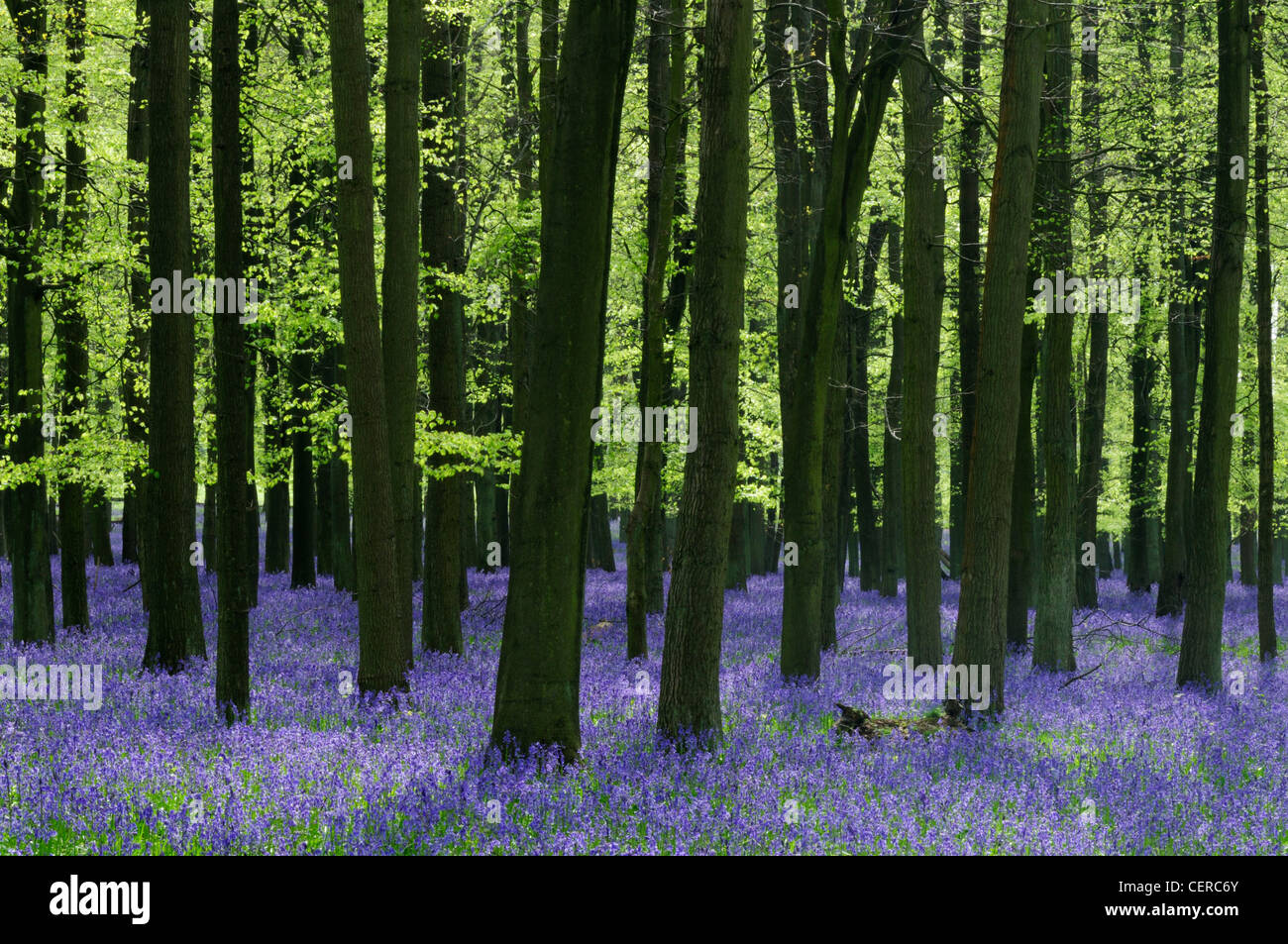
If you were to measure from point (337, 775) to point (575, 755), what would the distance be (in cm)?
162

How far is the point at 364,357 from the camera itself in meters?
9.83

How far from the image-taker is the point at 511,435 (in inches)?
622

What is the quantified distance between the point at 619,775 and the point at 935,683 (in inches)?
254

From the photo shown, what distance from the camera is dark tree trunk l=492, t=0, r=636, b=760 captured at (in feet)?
22.8

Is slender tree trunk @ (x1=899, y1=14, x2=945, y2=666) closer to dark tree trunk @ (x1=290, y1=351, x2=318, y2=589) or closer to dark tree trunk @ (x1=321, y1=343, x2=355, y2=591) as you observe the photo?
dark tree trunk @ (x1=321, y1=343, x2=355, y2=591)

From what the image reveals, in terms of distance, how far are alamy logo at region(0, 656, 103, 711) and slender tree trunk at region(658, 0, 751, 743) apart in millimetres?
5390

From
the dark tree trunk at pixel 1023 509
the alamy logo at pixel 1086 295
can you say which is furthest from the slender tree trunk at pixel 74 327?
the dark tree trunk at pixel 1023 509

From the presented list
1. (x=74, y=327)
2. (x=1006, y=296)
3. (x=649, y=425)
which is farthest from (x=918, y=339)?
(x=74, y=327)

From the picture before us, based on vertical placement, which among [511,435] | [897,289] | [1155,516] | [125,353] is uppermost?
[897,289]

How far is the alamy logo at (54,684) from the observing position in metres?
9.58
